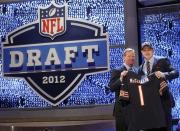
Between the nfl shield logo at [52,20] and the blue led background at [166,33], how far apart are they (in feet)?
3.85

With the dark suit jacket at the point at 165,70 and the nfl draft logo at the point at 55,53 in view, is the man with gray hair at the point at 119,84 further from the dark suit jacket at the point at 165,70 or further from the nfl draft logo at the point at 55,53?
the nfl draft logo at the point at 55,53

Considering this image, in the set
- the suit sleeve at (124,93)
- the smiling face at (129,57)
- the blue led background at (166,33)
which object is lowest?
the suit sleeve at (124,93)

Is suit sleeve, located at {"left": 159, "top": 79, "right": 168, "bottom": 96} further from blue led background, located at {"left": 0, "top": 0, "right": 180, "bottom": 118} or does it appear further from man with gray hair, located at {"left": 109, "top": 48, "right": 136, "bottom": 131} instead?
blue led background, located at {"left": 0, "top": 0, "right": 180, "bottom": 118}

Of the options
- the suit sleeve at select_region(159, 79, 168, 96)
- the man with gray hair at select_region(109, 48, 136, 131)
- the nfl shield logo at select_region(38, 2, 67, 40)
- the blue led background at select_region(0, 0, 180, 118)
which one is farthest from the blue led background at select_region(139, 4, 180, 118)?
the suit sleeve at select_region(159, 79, 168, 96)

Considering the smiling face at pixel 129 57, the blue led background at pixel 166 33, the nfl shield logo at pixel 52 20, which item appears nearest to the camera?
the smiling face at pixel 129 57

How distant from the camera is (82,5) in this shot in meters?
6.26

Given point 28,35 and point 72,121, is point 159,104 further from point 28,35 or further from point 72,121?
point 28,35

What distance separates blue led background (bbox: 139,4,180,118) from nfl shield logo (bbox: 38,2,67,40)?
117 cm

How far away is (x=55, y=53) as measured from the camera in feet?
20.8

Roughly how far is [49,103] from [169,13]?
2125mm

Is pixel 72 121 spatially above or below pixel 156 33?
below

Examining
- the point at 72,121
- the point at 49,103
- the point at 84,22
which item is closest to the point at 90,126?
the point at 72,121

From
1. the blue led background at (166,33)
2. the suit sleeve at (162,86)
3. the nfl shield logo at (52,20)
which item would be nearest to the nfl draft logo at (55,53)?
the nfl shield logo at (52,20)

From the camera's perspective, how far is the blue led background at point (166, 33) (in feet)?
19.2
